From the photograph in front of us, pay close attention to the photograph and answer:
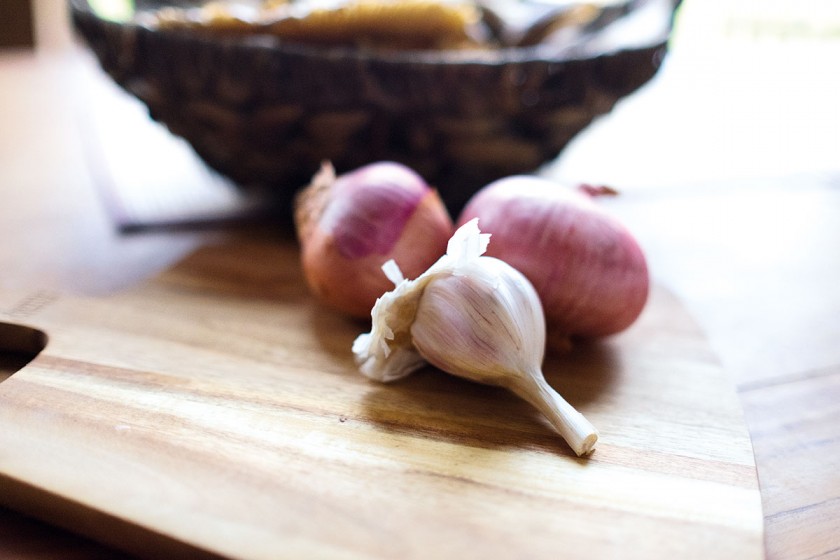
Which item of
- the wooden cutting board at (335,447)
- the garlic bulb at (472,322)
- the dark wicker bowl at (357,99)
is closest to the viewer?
the wooden cutting board at (335,447)

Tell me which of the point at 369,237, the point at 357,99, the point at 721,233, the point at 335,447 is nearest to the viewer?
the point at 335,447

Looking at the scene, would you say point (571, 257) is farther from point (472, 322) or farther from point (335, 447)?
point (335, 447)

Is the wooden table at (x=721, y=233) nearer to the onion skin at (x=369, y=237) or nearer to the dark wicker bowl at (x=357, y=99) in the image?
the dark wicker bowl at (x=357, y=99)

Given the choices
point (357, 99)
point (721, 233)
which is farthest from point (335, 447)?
point (721, 233)

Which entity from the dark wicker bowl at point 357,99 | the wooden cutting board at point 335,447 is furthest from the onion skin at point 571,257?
the dark wicker bowl at point 357,99

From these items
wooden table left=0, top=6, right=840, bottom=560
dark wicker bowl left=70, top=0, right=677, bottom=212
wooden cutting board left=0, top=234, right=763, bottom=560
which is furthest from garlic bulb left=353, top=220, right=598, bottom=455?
dark wicker bowl left=70, top=0, right=677, bottom=212

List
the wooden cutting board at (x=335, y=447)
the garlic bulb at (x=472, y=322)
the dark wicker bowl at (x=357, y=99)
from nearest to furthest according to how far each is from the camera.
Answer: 1. the wooden cutting board at (x=335, y=447)
2. the garlic bulb at (x=472, y=322)
3. the dark wicker bowl at (x=357, y=99)

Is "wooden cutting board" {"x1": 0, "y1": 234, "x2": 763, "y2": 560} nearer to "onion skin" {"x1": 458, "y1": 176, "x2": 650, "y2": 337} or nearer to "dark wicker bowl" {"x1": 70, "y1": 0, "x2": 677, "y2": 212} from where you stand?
"onion skin" {"x1": 458, "y1": 176, "x2": 650, "y2": 337}
